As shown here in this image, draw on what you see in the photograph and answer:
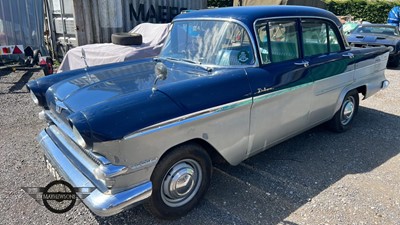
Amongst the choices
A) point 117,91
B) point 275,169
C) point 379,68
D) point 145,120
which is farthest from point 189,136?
point 379,68

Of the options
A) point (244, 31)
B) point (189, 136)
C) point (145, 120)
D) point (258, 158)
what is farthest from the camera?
point (258, 158)

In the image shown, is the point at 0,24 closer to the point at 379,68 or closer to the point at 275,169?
the point at 275,169

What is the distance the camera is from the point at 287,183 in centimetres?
324

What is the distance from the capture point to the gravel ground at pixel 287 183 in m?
2.72

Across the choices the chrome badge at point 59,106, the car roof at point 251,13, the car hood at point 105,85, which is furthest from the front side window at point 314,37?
the chrome badge at point 59,106

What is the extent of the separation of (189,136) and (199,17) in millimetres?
1568

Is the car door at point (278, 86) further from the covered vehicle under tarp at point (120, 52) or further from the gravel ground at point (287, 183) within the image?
the covered vehicle under tarp at point (120, 52)

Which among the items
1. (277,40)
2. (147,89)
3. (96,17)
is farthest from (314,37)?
(96,17)

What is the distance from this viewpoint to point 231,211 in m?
2.79

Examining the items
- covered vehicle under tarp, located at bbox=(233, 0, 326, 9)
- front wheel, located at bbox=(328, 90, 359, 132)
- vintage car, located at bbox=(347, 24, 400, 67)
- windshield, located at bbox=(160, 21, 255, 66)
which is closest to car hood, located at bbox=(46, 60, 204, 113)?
windshield, located at bbox=(160, 21, 255, 66)

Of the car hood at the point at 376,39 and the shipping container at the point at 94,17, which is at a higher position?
the shipping container at the point at 94,17

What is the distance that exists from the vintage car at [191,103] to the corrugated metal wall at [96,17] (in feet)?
16.4

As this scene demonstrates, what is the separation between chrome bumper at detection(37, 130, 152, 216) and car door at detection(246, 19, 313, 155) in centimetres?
123

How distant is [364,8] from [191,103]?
2514 cm
